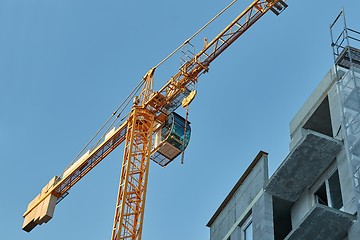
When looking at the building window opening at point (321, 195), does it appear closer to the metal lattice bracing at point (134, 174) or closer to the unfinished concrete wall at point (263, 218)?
the unfinished concrete wall at point (263, 218)

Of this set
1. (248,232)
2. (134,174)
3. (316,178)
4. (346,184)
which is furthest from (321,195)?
(134,174)

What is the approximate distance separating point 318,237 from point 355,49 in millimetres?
7652

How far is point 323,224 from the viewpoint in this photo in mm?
24422

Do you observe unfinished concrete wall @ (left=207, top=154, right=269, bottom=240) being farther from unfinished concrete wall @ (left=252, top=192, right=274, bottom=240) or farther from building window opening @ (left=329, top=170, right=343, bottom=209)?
building window opening @ (left=329, top=170, right=343, bottom=209)

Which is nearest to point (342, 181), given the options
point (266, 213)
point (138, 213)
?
point (266, 213)

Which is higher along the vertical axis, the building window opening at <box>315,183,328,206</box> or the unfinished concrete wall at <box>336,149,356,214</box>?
the building window opening at <box>315,183,328,206</box>

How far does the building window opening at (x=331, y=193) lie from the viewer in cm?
2584

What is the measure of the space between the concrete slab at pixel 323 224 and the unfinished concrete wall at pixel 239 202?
4298mm

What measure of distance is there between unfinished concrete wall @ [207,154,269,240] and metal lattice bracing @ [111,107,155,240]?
1573cm

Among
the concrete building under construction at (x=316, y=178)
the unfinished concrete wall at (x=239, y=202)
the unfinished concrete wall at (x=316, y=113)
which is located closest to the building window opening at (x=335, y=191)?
the concrete building under construction at (x=316, y=178)

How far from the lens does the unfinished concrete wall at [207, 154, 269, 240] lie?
29703 millimetres

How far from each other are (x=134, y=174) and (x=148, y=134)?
11.1 feet

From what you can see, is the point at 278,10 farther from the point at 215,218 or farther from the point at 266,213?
the point at 266,213

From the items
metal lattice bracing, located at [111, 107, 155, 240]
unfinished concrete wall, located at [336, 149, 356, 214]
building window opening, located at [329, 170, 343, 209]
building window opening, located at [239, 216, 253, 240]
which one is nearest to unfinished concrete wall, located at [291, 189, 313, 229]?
building window opening, located at [329, 170, 343, 209]
